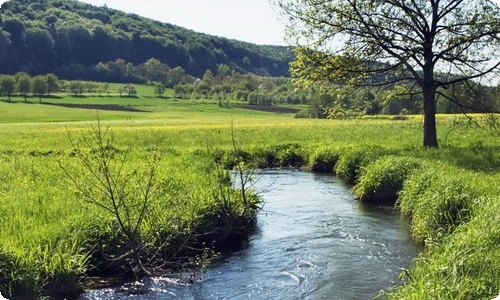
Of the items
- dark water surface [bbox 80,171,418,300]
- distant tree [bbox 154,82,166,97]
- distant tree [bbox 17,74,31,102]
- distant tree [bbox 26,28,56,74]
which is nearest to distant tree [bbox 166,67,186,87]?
distant tree [bbox 154,82,166,97]

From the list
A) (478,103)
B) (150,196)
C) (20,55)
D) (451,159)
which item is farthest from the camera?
(20,55)

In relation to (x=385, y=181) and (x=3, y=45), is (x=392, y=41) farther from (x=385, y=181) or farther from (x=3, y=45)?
(x=3, y=45)

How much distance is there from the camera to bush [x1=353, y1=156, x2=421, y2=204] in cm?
1730

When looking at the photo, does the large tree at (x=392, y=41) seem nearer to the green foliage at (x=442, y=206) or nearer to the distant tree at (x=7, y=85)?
the green foliage at (x=442, y=206)

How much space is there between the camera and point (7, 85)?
354ft

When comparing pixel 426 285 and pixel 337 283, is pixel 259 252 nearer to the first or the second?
pixel 337 283

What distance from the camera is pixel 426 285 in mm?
7379

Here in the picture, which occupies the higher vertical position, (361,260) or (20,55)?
(20,55)

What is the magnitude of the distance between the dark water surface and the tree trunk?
25.9 ft

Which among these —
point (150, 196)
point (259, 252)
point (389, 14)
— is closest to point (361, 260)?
point (259, 252)

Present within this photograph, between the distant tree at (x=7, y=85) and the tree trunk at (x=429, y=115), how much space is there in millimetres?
102337

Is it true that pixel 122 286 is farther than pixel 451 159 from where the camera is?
No

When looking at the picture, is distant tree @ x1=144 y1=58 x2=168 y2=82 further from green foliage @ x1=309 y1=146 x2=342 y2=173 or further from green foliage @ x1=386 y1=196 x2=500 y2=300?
green foliage @ x1=386 y1=196 x2=500 y2=300

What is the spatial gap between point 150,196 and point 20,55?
15921 cm
